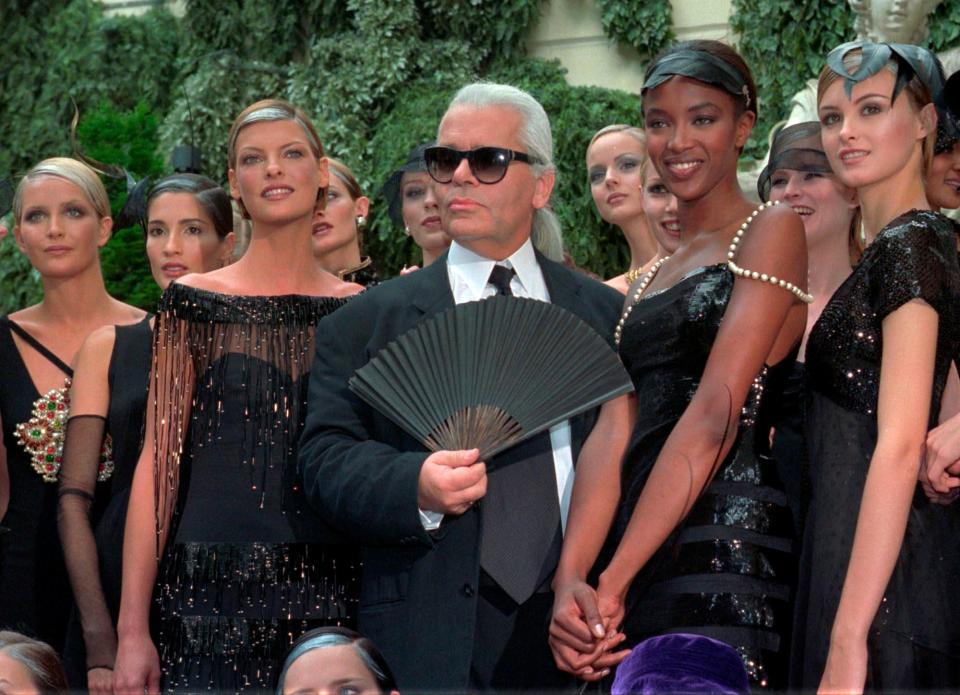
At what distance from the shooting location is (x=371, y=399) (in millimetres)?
3199

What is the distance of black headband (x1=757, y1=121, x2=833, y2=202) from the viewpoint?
4113 millimetres

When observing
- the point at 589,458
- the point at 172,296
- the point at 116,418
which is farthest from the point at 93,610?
the point at 589,458

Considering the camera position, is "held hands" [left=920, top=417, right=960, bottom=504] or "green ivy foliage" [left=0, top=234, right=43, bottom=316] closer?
"held hands" [left=920, top=417, right=960, bottom=504]

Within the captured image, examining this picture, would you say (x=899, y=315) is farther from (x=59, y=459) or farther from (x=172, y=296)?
(x=59, y=459)

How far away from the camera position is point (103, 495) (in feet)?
14.7

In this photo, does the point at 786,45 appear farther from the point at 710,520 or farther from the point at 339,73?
the point at 710,520

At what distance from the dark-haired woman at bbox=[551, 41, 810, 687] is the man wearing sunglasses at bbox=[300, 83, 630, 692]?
0.13 metres

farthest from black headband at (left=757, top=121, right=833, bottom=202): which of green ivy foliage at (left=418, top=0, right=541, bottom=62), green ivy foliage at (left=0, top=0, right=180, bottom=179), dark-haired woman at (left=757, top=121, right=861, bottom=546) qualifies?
green ivy foliage at (left=0, top=0, right=180, bottom=179)

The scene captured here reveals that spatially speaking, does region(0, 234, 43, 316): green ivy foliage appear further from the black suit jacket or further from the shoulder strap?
the black suit jacket

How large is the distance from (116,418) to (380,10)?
305 inches

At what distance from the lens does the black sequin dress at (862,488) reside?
9.34 feet

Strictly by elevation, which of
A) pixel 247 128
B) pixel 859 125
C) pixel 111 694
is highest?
pixel 247 128

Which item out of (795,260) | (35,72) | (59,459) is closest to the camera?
(795,260)

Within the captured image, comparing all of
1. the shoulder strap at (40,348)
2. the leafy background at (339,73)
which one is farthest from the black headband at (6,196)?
the leafy background at (339,73)
